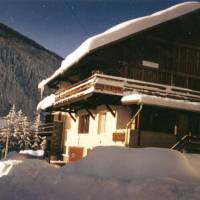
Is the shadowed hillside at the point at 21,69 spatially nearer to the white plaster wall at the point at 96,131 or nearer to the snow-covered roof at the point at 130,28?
the white plaster wall at the point at 96,131

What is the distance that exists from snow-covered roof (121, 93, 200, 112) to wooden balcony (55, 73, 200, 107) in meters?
1.17

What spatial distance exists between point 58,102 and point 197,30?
34.5ft

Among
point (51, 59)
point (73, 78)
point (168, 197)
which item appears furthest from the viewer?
point (51, 59)

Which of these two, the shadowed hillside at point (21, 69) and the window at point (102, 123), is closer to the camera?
the window at point (102, 123)

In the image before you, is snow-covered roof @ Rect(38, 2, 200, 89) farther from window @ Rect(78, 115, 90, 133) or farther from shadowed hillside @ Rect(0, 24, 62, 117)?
shadowed hillside @ Rect(0, 24, 62, 117)

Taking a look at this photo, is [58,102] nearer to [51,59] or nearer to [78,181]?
[78,181]

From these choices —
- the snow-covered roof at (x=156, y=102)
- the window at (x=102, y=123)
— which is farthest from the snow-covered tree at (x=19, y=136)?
the snow-covered roof at (x=156, y=102)

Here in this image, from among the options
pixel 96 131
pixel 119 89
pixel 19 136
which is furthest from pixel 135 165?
pixel 19 136

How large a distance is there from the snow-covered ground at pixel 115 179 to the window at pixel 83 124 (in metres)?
10.1

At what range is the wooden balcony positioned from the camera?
64.0 ft

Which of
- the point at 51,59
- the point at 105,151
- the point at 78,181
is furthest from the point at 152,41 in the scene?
the point at 51,59

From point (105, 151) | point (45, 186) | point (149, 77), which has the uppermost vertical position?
point (149, 77)

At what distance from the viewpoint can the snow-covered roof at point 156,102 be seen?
18.1 m

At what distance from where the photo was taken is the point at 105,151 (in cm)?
1377
